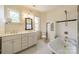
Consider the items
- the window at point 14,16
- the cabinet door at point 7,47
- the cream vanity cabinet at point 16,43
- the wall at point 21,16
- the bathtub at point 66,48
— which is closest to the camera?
the bathtub at point 66,48

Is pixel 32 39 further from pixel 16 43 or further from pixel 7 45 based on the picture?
pixel 7 45

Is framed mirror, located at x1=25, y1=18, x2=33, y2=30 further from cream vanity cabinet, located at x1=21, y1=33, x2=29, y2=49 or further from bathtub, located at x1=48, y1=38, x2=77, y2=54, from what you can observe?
bathtub, located at x1=48, y1=38, x2=77, y2=54

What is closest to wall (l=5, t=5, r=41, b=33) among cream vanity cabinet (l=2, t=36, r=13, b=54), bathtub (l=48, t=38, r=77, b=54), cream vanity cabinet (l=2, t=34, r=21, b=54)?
cream vanity cabinet (l=2, t=34, r=21, b=54)

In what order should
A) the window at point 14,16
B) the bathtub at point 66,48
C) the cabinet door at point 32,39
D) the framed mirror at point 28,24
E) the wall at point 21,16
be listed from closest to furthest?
the bathtub at point 66,48 < the wall at point 21,16 < the window at point 14,16 < the cabinet door at point 32,39 < the framed mirror at point 28,24

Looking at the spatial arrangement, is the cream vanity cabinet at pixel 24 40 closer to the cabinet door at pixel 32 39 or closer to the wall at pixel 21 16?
the cabinet door at pixel 32 39

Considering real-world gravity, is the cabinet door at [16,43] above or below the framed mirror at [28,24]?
below

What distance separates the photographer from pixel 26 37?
4258 mm

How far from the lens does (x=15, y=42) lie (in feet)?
11.2

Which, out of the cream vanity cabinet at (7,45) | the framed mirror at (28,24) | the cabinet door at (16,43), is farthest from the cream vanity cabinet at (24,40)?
the framed mirror at (28,24)

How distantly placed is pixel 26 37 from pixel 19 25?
2.50 ft

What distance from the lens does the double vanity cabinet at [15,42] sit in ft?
9.64

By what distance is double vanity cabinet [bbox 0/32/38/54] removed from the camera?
2939mm
